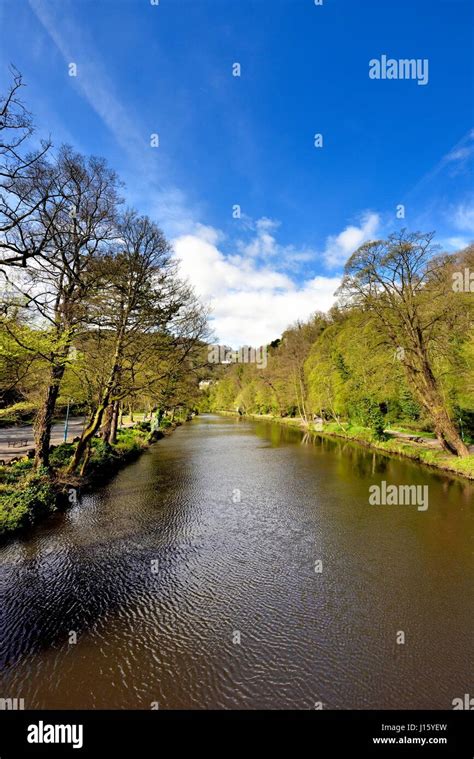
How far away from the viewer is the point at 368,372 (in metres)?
19.7

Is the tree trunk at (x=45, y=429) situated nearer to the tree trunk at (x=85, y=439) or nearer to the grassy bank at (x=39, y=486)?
the grassy bank at (x=39, y=486)

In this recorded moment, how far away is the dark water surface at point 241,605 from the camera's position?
4242 mm

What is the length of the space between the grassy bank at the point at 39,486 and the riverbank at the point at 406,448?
15.9 metres

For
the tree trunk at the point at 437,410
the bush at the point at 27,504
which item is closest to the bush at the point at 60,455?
the bush at the point at 27,504

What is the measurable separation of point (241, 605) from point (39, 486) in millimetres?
7899

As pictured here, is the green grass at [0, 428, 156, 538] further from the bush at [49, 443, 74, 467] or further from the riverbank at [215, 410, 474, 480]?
the riverbank at [215, 410, 474, 480]

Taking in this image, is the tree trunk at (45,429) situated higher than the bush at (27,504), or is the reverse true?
the tree trunk at (45,429)

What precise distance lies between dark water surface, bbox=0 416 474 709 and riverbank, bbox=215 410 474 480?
14.3 ft

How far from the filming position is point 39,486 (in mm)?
10805

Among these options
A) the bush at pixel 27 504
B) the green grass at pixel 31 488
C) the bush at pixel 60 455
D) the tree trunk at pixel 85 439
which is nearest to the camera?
the bush at pixel 27 504

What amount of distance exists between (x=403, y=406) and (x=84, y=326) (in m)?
25.5
